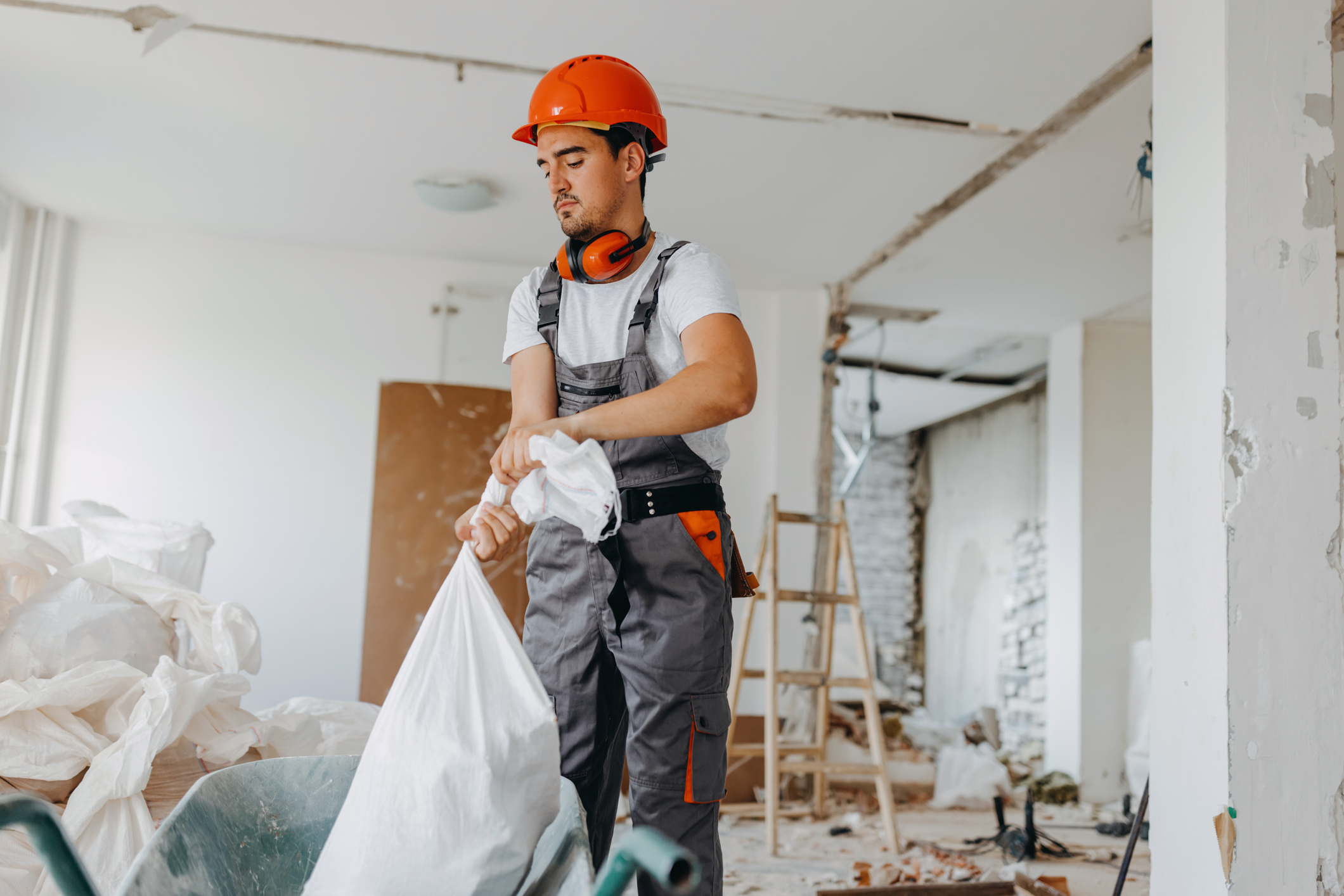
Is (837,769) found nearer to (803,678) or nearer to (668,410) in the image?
(803,678)

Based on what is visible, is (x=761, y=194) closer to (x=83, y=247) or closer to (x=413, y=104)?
(x=413, y=104)

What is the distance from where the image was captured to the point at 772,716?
148 inches

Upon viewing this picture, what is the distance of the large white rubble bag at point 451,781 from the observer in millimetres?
960

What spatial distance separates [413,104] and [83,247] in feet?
7.48

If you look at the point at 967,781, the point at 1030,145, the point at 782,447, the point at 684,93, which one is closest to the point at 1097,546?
the point at 967,781

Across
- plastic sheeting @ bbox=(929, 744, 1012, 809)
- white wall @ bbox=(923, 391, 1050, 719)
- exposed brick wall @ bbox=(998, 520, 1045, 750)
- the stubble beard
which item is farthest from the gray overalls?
white wall @ bbox=(923, 391, 1050, 719)

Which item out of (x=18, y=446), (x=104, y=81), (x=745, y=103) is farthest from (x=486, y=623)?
(x=18, y=446)

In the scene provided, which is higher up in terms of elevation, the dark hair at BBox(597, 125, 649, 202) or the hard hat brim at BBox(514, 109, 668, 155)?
the hard hat brim at BBox(514, 109, 668, 155)

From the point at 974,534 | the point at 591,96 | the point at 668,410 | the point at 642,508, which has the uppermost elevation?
the point at 591,96

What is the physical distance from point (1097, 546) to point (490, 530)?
14.5ft

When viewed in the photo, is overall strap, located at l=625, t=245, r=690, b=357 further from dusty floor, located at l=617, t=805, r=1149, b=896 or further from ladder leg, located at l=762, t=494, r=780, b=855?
ladder leg, located at l=762, t=494, r=780, b=855

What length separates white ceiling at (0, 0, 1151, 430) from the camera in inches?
101

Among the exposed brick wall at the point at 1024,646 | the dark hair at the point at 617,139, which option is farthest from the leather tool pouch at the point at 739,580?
the exposed brick wall at the point at 1024,646

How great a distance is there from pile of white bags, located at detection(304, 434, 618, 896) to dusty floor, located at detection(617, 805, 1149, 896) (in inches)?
81.5
